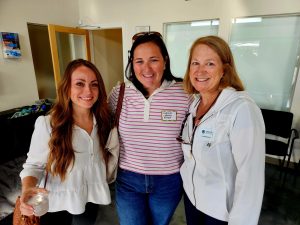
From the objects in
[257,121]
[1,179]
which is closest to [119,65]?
[1,179]

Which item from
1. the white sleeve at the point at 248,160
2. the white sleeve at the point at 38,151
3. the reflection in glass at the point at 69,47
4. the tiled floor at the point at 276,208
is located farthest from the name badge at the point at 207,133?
the reflection in glass at the point at 69,47

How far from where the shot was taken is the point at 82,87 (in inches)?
44.3

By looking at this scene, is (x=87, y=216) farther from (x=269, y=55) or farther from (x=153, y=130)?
(x=269, y=55)

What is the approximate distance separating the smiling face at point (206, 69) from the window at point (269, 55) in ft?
8.46

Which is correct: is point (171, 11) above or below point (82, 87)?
above

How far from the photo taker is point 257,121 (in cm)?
88

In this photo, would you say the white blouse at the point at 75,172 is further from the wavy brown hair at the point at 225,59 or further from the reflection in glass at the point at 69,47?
the reflection in glass at the point at 69,47

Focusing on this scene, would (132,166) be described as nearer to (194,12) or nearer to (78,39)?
(194,12)

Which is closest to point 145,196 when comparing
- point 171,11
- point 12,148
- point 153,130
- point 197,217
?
point 197,217

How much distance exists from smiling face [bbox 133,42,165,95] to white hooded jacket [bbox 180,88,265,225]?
1.16 feet

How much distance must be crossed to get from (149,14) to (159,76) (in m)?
3.15

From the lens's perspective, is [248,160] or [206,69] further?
[206,69]

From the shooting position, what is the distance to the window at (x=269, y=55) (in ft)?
9.57

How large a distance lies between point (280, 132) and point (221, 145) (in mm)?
2611
